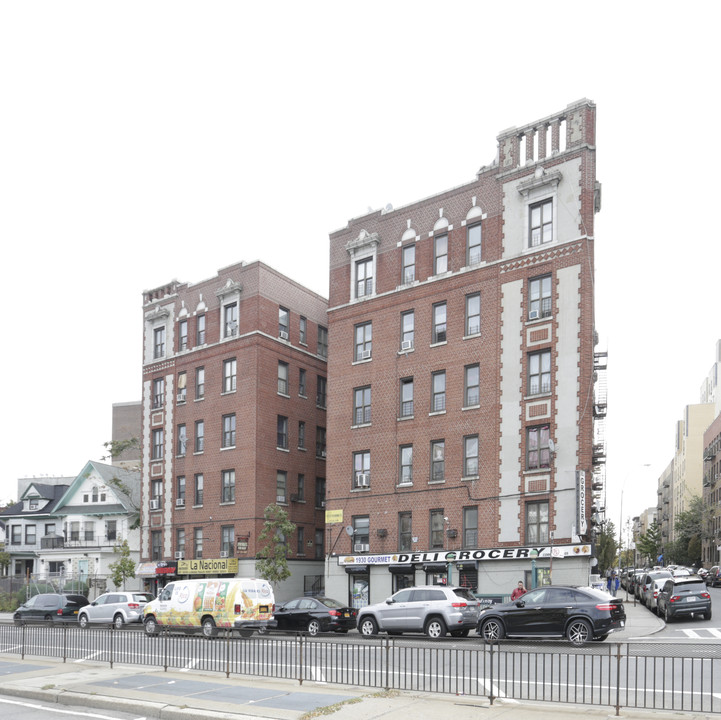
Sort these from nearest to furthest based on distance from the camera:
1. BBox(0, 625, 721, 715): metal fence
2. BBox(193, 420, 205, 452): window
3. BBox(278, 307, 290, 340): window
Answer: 1. BBox(0, 625, 721, 715): metal fence
2. BBox(193, 420, 205, 452): window
3. BBox(278, 307, 290, 340): window

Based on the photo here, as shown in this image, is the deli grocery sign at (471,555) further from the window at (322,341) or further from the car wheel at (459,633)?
the window at (322,341)

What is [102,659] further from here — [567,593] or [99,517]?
[99,517]

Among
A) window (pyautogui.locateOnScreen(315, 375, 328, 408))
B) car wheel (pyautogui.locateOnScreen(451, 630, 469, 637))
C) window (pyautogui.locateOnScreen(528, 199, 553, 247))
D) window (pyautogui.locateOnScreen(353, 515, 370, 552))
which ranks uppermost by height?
window (pyautogui.locateOnScreen(528, 199, 553, 247))

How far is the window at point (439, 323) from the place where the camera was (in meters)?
38.7

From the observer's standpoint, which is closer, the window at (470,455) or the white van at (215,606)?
the white van at (215,606)

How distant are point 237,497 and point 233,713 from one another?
32.7 meters

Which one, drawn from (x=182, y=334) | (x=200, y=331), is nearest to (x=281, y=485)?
(x=200, y=331)

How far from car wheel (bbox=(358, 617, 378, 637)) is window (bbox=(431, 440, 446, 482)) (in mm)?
9644

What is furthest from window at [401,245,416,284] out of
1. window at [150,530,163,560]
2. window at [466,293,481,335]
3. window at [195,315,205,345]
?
window at [150,530,163,560]

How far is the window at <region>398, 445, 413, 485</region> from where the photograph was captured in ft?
127

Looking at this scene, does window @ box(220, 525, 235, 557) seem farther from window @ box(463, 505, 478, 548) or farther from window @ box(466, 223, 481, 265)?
window @ box(466, 223, 481, 265)

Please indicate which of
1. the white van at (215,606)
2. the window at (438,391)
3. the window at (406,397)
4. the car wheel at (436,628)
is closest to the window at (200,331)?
the window at (406,397)

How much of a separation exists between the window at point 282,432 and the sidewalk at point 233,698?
2772cm

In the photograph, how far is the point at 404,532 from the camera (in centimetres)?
3844
